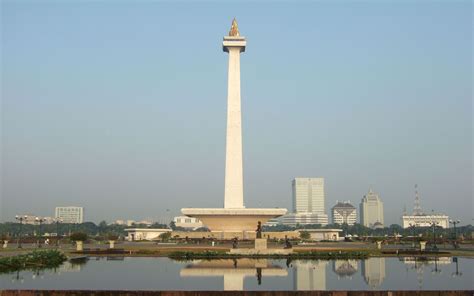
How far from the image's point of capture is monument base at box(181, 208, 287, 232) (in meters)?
43.0

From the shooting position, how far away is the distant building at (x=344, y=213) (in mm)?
155375

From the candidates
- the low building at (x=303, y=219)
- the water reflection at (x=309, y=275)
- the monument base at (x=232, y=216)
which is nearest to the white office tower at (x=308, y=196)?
the low building at (x=303, y=219)

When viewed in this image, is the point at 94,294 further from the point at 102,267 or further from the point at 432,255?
the point at 432,255

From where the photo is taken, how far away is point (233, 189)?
44.2 m

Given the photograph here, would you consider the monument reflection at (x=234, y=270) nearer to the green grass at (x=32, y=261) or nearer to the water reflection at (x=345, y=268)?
the water reflection at (x=345, y=268)

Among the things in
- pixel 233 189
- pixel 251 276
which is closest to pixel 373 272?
pixel 251 276

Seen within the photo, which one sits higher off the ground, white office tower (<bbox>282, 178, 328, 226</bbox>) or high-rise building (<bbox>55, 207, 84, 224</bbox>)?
white office tower (<bbox>282, 178, 328, 226</bbox>)

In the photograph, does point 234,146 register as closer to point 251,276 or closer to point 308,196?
point 251,276

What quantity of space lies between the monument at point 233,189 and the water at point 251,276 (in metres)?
22.7

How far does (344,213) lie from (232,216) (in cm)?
11663

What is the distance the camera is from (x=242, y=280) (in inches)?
571

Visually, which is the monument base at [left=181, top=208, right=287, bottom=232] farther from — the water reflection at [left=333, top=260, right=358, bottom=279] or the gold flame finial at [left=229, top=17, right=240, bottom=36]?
the water reflection at [left=333, top=260, right=358, bottom=279]

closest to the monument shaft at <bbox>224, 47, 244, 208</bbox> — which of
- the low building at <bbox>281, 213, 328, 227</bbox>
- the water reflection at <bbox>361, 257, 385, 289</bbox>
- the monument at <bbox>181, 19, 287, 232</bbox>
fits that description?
the monument at <bbox>181, 19, 287, 232</bbox>

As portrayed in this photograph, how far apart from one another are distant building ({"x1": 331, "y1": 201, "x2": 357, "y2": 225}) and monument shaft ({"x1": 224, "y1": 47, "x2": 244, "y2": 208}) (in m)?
114
